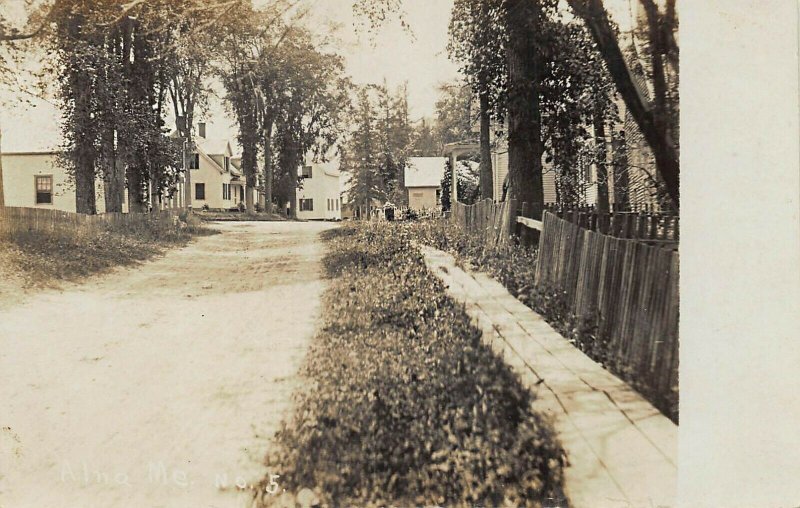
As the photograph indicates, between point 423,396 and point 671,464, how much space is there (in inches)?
40.0

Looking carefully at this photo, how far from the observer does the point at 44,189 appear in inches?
112

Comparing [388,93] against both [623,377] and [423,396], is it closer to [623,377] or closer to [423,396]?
[423,396]

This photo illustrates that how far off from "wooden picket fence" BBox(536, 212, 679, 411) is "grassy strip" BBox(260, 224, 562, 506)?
499 mm

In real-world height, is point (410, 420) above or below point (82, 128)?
below

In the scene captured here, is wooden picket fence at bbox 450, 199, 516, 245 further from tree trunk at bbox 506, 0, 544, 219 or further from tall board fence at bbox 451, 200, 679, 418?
tree trunk at bbox 506, 0, 544, 219

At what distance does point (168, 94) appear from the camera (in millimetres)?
3129

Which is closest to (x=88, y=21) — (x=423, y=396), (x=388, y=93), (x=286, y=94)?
(x=286, y=94)

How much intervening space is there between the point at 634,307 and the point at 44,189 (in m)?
2.81

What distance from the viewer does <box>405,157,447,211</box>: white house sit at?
284 centimetres

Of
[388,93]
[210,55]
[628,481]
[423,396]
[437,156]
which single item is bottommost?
[628,481]

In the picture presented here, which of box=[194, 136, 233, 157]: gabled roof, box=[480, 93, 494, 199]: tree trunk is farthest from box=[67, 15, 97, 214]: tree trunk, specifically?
box=[480, 93, 494, 199]: tree trunk

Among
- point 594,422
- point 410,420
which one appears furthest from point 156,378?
point 594,422

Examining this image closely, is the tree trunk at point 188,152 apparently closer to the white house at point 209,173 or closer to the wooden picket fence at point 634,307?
the white house at point 209,173

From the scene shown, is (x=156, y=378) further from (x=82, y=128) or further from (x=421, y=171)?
(x=421, y=171)
